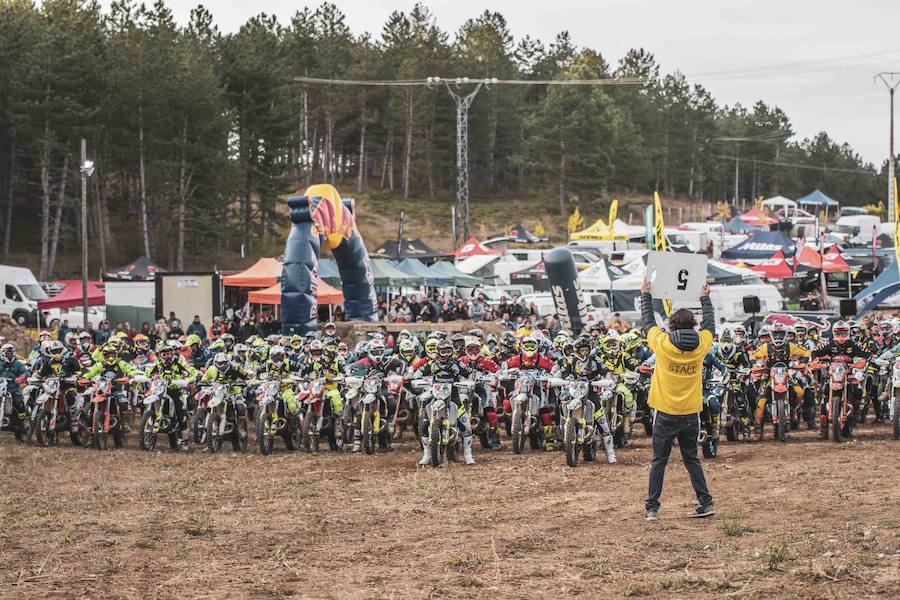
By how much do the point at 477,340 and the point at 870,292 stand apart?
1713 cm

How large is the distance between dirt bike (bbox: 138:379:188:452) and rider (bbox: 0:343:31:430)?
2223 mm

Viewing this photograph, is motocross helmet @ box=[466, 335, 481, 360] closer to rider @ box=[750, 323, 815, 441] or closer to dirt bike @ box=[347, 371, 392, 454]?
dirt bike @ box=[347, 371, 392, 454]

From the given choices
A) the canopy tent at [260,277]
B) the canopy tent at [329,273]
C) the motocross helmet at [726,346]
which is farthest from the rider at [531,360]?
the canopy tent at [329,273]

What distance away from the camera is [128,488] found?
46.1 ft

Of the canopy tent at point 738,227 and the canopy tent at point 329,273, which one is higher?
the canopy tent at point 738,227

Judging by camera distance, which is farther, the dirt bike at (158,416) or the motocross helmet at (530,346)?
the dirt bike at (158,416)

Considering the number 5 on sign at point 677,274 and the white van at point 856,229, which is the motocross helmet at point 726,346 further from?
the white van at point 856,229

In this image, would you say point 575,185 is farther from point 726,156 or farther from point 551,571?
point 551,571

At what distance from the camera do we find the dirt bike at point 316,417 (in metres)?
17.1

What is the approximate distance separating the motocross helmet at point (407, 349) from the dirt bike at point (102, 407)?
4.24 m

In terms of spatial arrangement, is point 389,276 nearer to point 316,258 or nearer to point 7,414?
point 316,258

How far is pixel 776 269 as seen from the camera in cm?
4069

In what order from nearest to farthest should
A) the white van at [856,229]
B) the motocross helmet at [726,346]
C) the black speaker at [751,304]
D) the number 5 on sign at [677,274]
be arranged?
1. the number 5 on sign at [677,274]
2. the motocross helmet at [726,346]
3. the black speaker at [751,304]
4. the white van at [856,229]

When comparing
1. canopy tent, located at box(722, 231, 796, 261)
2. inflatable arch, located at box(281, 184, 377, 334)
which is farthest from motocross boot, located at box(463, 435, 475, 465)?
canopy tent, located at box(722, 231, 796, 261)
